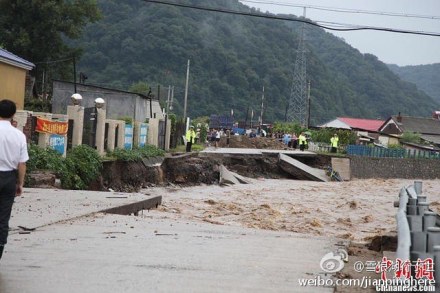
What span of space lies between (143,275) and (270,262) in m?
1.68

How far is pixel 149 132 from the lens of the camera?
36.5m

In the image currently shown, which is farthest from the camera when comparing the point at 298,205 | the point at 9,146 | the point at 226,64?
the point at 226,64

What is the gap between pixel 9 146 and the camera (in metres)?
6.51

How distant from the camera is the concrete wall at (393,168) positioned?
46875mm

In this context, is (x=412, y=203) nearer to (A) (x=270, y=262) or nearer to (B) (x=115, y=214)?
(A) (x=270, y=262)

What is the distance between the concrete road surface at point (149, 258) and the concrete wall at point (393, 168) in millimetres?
37118

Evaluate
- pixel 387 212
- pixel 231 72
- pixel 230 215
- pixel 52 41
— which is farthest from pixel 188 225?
pixel 231 72

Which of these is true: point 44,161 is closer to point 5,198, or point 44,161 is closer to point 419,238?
point 5,198

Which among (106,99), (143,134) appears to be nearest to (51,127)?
(143,134)

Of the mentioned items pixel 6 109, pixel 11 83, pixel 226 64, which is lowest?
pixel 6 109

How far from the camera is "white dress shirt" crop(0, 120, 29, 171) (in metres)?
6.48

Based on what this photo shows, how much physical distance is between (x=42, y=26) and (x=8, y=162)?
42.6 m

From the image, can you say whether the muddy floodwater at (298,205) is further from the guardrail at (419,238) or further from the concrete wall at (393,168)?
the guardrail at (419,238)

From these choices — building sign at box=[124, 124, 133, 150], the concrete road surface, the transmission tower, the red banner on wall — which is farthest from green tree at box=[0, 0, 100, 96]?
the concrete road surface
